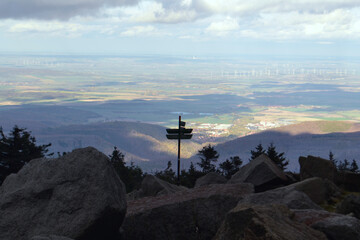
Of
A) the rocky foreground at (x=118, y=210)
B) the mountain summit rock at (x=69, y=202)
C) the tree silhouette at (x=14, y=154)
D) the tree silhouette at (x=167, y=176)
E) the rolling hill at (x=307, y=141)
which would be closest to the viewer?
the rocky foreground at (x=118, y=210)

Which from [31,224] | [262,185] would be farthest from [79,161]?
[262,185]

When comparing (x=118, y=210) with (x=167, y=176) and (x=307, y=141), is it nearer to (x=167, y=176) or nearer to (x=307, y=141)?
(x=167, y=176)

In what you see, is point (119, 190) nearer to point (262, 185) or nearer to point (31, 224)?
point (31, 224)

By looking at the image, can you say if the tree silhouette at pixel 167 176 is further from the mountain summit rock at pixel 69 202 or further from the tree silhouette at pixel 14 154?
the mountain summit rock at pixel 69 202

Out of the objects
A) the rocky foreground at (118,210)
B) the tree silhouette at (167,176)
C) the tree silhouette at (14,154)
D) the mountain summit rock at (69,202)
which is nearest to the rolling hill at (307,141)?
the tree silhouette at (167,176)

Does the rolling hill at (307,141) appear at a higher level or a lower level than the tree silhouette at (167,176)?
lower

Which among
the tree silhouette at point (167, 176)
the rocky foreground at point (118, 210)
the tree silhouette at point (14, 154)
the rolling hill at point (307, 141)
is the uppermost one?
the rocky foreground at point (118, 210)

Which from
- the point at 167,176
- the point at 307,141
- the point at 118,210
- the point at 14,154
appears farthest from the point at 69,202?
the point at 307,141

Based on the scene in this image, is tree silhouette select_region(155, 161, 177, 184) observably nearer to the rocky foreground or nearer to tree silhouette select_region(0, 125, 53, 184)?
tree silhouette select_region(0, 125, 53, 184)

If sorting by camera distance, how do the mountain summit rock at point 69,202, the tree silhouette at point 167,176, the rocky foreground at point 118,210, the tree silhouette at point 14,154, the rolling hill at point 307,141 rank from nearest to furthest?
the rocky foreground at point 118,210
the mountain summit rock at point 69,202
the tree silhouette at point 14,154
the tree silhouette at point 167,176
the rolling hill at point 307,141

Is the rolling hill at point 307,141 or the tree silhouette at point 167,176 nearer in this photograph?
the tree silhouette at point 167,176
